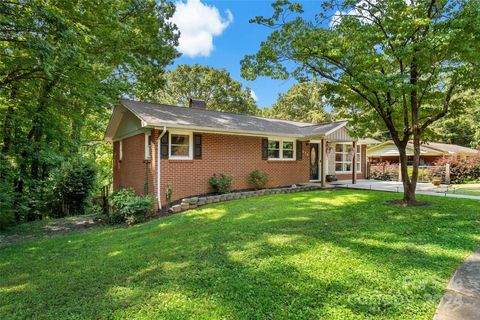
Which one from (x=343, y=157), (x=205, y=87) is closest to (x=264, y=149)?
(x=343, y=157)

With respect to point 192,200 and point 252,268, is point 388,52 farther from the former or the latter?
point 192,200

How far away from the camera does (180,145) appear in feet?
35.2

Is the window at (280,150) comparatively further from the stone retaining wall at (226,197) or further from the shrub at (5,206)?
the shrub at (5,206)

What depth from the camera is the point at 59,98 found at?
11148 millimetres

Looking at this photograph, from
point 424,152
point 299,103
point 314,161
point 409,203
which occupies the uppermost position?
point 299,103

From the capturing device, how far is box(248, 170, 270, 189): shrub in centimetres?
1242

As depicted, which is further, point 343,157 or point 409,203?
point 343,157

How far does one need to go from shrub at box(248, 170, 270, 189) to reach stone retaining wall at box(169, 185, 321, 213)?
535 millimetres

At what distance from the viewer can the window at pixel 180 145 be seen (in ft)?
34.5

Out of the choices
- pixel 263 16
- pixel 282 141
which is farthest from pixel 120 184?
pixel 263 16

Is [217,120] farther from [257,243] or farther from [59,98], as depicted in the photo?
[257,243]

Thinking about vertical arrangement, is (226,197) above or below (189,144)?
below

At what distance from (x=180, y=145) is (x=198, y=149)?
732mm

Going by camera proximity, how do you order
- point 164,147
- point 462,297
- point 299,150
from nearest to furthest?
point 462,297
point 164,147
point 299,150
